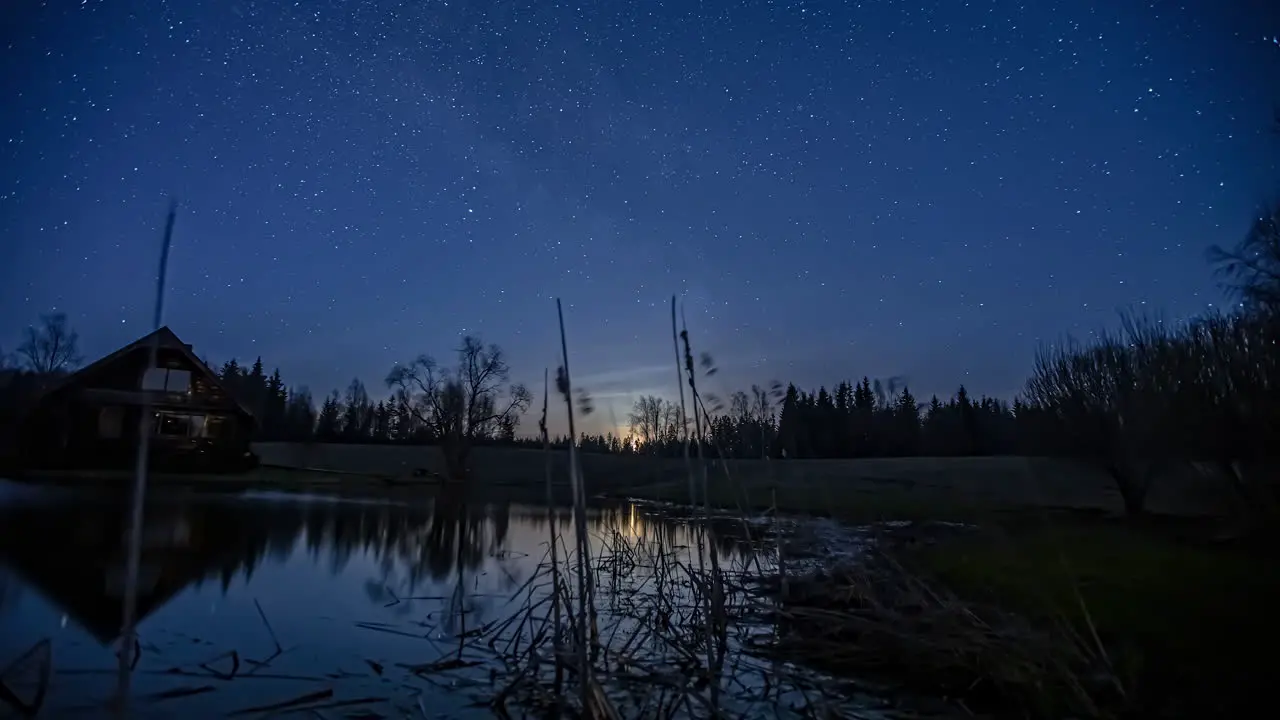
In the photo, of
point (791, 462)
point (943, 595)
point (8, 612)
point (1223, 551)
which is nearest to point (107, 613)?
point (8, 612)

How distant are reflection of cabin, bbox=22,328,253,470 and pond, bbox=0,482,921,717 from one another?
1736 cm

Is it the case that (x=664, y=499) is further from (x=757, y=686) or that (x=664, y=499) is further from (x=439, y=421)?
(x=757, y=686)

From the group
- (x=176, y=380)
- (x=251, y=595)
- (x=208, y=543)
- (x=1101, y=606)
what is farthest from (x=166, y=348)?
(x=1101, y=606)

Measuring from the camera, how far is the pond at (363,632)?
4.77m

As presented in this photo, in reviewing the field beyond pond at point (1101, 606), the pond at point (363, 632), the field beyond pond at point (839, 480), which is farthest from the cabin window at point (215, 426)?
the field beyond pond at point (1101, 606)

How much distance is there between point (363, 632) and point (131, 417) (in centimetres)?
2872

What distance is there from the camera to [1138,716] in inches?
187

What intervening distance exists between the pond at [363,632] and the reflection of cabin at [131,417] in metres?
17.4

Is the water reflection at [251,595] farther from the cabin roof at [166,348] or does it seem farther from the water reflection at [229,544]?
the cabin roof at [166,348]

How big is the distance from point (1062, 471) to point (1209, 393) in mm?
7371

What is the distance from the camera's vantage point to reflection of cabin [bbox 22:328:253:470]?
89.6 feet

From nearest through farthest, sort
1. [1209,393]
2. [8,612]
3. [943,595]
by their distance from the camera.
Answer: [8,612]
[943,595]
[1209,393]

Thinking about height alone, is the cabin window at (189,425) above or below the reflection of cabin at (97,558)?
above

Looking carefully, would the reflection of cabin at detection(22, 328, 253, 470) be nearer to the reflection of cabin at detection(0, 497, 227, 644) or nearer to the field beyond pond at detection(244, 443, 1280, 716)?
the reflection of cabin at detection(0, 497, 227, 644)
